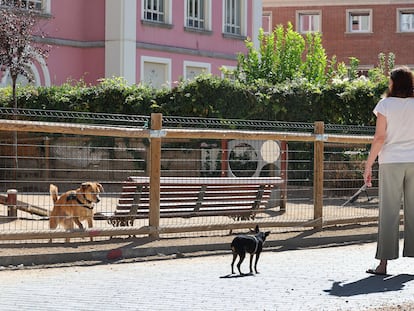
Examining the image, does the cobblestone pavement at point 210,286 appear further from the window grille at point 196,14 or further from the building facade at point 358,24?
the building facade at point 358,24

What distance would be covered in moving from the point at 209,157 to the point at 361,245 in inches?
157

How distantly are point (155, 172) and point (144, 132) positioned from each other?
0.50 m

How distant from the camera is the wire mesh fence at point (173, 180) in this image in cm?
1177

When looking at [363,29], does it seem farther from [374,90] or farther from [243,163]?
[243,163]

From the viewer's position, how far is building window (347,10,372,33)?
50312 millimetres

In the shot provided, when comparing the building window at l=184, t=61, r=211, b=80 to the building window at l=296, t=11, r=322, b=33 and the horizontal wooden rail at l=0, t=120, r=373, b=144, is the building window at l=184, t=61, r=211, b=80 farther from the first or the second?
the horizontal wooden rail at l=0, t=120, r=373, b=144

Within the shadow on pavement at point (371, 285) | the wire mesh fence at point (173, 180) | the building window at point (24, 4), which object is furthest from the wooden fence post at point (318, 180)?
the building window at point (24, 4)

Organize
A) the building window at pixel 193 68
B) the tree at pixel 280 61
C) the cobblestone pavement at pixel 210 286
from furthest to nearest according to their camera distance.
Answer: the building window at pixel 193 68, the tree at pixel 280 61, the cobblestone pavement at pixel 210 286

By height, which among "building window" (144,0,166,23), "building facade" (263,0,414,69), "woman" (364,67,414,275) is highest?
"building facade" (263,0,414,69)

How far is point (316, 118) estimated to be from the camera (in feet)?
70.5

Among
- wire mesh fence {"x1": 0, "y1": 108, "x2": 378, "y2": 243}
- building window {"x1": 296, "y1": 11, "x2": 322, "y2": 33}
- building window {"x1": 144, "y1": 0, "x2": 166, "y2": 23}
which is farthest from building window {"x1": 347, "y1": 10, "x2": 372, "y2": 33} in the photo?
wire mesh fence {"x1": 0, "y1": 108, "x2": 378, "y2": 243}

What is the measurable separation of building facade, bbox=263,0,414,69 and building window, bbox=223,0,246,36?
14.5 meters

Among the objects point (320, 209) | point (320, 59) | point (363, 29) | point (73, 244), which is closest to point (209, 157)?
point (320, 209)

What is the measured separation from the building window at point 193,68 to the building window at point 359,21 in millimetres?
18054
